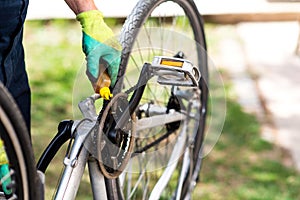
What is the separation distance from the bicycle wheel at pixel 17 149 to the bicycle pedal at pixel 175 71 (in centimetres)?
66

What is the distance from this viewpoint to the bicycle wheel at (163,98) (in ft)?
8.11

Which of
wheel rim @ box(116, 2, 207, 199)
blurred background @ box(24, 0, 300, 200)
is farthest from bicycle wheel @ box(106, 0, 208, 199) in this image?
blurred background @ box(24, 0, 300, 200)

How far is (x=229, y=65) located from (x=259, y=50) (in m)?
0.39

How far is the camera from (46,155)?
6.66 ft

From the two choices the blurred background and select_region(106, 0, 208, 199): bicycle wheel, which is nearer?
select_region(106, 0, 208, 199): bicycle wheel

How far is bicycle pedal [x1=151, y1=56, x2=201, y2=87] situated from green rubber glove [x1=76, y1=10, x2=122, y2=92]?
0.14 metres

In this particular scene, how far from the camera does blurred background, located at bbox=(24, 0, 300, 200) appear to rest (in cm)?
377

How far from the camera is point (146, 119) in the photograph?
8.05 feet

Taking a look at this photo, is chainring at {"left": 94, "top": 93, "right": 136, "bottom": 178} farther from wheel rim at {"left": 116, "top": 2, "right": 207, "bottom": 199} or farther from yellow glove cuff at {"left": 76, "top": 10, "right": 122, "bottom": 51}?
wheel rim at {"left": 116, "top": 2, "right": 207, "bottom": 199}

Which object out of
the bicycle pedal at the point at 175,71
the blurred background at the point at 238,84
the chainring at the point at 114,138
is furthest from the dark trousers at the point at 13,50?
the blurred background at the point at 238,84

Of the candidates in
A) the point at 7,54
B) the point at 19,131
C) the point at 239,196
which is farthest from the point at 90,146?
the point at 239,196

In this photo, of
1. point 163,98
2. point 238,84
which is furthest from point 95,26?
point 238,84

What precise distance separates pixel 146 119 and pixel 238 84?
2.57m

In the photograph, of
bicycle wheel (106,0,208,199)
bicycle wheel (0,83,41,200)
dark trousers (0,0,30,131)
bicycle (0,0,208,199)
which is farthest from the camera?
bicycle wheel (106,0,208,199)
